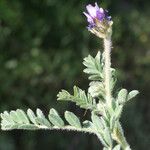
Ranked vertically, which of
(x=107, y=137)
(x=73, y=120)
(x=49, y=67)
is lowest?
(x=107, y=137)

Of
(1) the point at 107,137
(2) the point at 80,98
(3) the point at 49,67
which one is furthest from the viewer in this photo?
(3) the point at 49,67

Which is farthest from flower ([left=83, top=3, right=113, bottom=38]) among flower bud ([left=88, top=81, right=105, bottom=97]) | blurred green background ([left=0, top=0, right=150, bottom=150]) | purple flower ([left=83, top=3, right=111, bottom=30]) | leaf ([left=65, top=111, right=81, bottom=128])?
blurred green background ([left=0, top=0, right=150, bottom=150])

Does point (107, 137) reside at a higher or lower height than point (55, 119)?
lower

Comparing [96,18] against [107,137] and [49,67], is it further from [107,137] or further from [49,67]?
[49,67]

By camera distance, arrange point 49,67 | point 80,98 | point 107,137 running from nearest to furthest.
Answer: point 107,137, point 80,98, point 49,67

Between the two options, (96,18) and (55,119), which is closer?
(96,18)

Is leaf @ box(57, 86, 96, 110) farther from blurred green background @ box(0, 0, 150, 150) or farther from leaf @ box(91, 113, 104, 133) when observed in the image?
blurred green background @ box(0, 0, 150, 150)

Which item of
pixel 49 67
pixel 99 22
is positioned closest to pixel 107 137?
pixel 99 22
